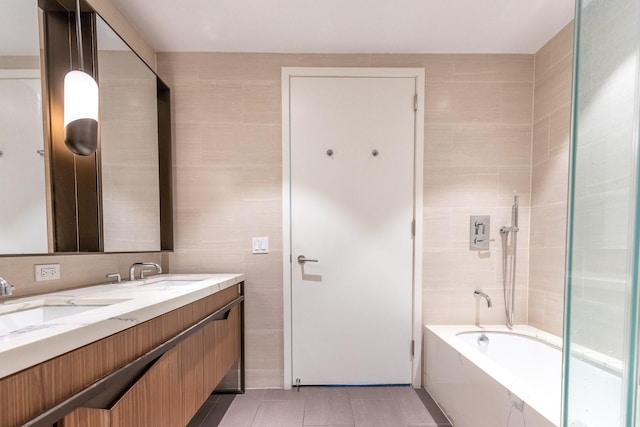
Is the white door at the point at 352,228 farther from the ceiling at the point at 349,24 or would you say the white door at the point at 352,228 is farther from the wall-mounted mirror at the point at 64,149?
the wall-mounted mirror at the point at 64,149

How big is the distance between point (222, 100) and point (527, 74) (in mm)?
2217

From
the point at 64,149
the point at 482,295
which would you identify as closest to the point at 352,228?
the point at 482,295

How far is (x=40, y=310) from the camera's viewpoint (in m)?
1.06

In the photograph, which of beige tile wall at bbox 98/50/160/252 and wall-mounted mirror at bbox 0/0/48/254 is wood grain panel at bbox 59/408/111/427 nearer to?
wall-mounted mirror at bbox 0/0/48/254

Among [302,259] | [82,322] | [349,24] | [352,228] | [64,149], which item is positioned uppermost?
[349,24]

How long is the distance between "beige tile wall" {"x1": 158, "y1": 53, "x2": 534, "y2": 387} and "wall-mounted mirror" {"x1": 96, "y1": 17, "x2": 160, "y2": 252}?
0.19 m

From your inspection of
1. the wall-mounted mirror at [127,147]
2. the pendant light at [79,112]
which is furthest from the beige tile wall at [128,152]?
the pendant light at [79,112]

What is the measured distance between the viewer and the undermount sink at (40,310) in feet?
3.12

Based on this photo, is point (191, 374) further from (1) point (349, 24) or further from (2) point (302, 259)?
(1) point (349, 24)

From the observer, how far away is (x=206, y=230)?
2.03m

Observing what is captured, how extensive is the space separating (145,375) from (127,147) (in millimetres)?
1279

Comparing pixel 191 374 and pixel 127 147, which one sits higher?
pixel 127 147

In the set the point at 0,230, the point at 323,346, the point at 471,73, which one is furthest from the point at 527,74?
the point at 0,230

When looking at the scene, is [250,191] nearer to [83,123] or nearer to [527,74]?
[83,123]
